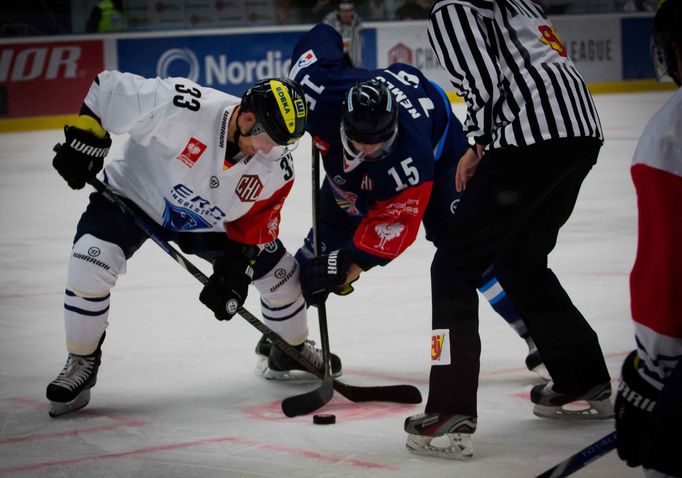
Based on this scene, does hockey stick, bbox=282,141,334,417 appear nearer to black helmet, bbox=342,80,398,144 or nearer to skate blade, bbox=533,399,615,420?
black helmet, bbox=342,80,398,144

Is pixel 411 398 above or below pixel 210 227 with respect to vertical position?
below

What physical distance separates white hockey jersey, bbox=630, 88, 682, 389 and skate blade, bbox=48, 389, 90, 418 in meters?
1.98

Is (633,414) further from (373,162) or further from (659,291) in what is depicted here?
(373,162)

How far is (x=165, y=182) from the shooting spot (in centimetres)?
345

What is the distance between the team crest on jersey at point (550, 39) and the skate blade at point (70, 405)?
161 cm

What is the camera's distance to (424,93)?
142 inches

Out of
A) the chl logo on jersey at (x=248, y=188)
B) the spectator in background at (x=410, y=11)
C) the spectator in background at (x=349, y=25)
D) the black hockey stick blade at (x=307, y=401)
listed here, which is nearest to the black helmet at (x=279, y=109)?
the chl logo on jersey at (x=248, y=188)

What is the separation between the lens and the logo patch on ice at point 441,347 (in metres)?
2.89

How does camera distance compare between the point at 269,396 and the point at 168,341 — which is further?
the point at 168,341

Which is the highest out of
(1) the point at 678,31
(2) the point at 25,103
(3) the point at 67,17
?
(1) the point at 678,31

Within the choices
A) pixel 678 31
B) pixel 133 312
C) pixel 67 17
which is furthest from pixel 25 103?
pixel 678 31

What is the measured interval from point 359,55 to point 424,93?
1030 centimetres

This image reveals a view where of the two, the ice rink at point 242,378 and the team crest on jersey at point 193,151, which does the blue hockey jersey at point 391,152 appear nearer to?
the team crest on jersey at point 193,151

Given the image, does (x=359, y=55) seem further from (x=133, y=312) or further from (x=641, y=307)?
(x=641, y=307)
